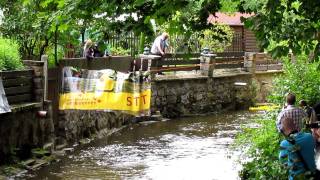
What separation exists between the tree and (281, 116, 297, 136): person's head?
9.47ft

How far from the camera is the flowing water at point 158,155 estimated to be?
13.6m

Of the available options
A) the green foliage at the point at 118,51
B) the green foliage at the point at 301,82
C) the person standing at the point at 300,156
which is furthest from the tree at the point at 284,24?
the green foliage at the point at 118,51

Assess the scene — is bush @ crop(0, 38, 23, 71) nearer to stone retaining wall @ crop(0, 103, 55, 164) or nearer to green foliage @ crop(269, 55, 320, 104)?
stone retaining wall @ crop(0, 103, 55, 164)

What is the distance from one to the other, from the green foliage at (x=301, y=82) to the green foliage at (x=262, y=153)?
3.89ft

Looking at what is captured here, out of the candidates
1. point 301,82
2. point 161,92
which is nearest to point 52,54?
point 161,92

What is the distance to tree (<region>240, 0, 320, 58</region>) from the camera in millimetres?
6621

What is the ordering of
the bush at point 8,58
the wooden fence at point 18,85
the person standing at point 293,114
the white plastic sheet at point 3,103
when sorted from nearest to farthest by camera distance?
the person standing at point 293,114 < the white plastic sheet at point 3,103 < the wooden fence at point 18,85 < the bush at point 8,58

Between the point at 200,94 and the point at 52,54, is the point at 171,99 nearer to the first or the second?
the point at 200,94

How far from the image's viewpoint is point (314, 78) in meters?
13.6

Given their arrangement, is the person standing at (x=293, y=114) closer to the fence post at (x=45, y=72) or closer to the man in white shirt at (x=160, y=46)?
the fence post at (x=45, y=72)

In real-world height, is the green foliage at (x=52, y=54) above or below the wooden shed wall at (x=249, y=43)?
below

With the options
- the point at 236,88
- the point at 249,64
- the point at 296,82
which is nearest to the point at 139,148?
the point at 296,82

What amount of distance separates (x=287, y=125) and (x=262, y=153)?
0.64 metres

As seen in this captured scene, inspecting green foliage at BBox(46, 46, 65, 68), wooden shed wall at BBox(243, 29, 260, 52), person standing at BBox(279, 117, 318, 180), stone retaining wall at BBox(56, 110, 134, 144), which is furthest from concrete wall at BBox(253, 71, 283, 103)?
person standing at BBox(279, 117, 318, 180)
